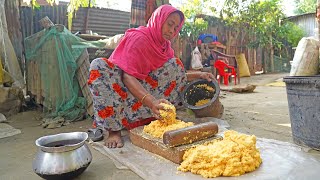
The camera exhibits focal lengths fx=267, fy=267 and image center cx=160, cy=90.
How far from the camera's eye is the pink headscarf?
248 cm

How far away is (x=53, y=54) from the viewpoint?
13.2 ft

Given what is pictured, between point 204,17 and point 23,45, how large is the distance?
791 centimetres

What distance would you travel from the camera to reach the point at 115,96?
2.50 m

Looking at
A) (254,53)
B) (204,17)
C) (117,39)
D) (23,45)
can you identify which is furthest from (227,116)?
(254,53)

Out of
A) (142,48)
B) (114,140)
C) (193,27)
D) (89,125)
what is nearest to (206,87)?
(142,48)

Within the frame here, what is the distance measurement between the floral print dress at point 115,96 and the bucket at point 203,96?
0.40 m

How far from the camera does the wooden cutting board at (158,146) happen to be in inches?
73.7

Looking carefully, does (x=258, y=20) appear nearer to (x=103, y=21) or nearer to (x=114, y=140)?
(x=103, y=21)

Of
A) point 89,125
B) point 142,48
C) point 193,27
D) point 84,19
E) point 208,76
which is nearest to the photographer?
point 142,48

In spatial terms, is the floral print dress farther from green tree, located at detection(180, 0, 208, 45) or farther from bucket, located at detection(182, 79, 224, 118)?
green tree, located at detection(180, 0, 208, 45)

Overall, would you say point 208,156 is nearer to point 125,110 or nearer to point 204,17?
point 125,110

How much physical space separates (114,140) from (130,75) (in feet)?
2.03

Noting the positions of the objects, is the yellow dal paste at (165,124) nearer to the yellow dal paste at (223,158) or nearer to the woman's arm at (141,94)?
the woman's arm at (141,94)

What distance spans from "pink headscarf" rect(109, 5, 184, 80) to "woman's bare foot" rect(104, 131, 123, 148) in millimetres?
588
